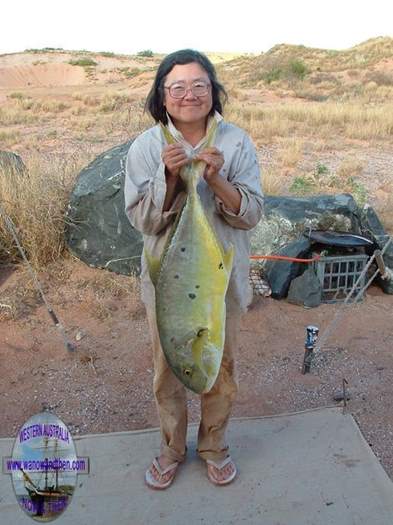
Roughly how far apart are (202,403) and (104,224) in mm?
2822

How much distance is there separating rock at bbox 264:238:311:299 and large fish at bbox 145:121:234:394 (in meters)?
2.98

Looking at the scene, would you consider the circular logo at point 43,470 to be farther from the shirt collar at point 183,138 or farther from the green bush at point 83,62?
the green bush at point 83,62

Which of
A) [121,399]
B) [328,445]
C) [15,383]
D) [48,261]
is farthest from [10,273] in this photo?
[328,445]

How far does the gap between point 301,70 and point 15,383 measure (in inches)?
959

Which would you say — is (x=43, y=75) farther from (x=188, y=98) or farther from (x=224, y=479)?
(x=188, y=98)

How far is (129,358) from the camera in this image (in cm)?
386

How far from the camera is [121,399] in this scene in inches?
135

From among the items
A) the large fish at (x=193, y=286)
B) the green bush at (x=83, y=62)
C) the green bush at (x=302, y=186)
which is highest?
the large fish at (x=193, y=286)

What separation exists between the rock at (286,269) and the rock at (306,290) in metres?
0.07

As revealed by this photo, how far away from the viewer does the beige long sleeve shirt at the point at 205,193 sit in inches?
71.1

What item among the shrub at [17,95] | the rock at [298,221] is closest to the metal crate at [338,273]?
the rock at [298,221]

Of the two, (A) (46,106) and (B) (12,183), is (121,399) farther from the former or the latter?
(A) (46,106)

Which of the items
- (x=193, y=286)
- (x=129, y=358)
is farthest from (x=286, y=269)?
(x=193, y=286)

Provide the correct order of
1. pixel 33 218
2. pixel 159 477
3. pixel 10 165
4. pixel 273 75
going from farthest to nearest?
pixel 273 75, pixel 10 165, pixel 33 218, pixel 159 477
